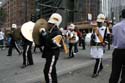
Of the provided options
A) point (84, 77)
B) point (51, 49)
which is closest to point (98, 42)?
point (84, 77)

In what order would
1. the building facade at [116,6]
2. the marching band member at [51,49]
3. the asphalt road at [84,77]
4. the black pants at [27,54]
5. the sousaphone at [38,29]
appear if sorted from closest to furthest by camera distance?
the marching band member at [51,49] → the sousaphone at [38,29] → the asphalt road at [84,77] → the black pants at [27,54] → the building facade at [116,6]

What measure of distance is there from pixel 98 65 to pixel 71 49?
691 centimetres

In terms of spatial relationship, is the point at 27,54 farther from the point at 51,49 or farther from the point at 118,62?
the point at 118,62

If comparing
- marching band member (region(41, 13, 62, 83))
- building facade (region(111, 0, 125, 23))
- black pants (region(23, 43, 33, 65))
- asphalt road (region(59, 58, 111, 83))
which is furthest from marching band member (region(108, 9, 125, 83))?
building facade (region(111, 0, 125, 23))

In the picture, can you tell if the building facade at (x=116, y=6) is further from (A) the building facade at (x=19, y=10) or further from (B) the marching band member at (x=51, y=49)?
(B) the marching band member at (x=51, y=49)

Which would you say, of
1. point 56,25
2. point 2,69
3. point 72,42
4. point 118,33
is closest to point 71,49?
point 72,42

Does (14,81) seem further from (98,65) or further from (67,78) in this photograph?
(98,65)

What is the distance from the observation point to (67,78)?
11617mm

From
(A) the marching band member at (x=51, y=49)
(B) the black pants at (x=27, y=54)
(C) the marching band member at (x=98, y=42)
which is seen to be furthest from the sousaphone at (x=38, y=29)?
(B) the black pants at (x=27, y=54)

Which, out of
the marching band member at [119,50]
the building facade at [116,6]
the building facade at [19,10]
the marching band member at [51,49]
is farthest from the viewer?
the building facade at [19,10]

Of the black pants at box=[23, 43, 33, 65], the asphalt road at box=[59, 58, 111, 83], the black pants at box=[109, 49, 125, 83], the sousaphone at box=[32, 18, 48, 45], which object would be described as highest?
the sousaphone at box=[32, 18, 48, 45]

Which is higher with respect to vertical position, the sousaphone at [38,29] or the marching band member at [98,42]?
the sousaphone at [38,29]

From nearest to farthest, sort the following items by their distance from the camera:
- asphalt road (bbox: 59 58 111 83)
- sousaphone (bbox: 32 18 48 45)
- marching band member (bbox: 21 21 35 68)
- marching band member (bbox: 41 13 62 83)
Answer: marching band member (bbox: 41 13 62 83), sousaphone (bbox: 32 18 48 45), asphalt road (bbox: 59 58 111 83), marching band member (bbox: 21 21 35 68)

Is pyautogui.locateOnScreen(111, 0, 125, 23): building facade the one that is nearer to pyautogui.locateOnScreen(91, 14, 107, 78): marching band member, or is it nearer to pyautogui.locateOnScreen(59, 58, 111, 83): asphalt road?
pyautogui.locateOnScreen(59, 58, 111, 83): asphalt road
